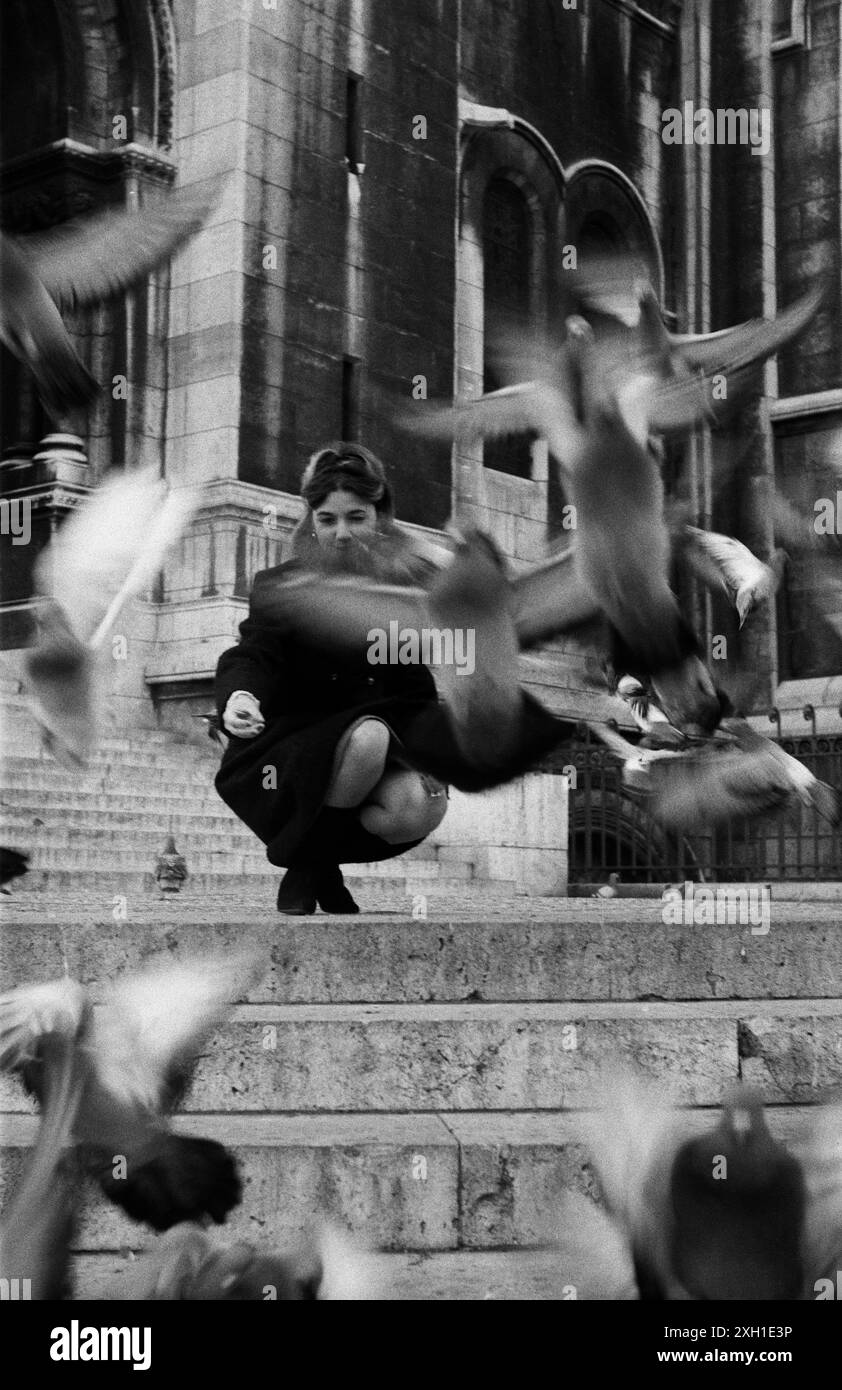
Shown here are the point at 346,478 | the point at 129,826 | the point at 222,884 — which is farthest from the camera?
the point at 129,826

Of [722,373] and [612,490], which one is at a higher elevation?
[722,373]

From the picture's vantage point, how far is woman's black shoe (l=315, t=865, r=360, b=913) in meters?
6.21

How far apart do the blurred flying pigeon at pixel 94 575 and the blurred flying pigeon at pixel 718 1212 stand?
2112 mm

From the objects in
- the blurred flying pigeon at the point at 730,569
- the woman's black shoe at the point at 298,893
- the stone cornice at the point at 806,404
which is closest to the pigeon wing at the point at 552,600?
the blurred flying pigeon at the point at 730,569

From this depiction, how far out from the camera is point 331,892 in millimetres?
6312

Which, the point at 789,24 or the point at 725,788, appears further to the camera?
the point at 789,24

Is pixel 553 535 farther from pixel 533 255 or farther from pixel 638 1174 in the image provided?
pixel 638 1174

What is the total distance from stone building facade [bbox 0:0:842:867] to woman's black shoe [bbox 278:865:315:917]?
7781 millimetres

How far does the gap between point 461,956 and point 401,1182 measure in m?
1.42

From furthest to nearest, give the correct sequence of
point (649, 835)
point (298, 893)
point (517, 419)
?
1. point (649, 835)
2. point (298, 893)
3. point (517, 419)

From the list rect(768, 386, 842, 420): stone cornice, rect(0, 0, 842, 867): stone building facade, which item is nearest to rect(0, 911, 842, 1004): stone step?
rect(0, 0, 842, 867): stone building facade

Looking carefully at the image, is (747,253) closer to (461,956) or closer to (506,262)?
(506,262)

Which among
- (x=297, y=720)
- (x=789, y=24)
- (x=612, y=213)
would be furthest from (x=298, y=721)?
(x=789, y=24)

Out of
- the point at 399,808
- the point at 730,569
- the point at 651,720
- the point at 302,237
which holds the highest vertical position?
the point at 302,237
